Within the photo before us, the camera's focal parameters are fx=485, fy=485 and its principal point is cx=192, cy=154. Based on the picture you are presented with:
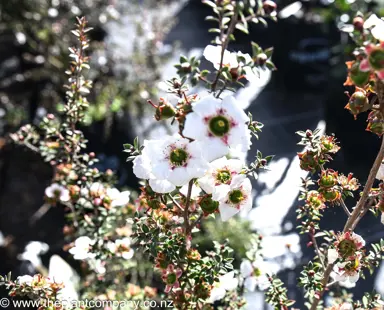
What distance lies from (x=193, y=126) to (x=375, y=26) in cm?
25

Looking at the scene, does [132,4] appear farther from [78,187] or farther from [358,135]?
[78,187]

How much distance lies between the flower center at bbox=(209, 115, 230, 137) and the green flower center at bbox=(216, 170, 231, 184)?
0.10m

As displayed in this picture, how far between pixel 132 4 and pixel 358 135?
68.6 inches

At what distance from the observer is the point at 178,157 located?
0.67m

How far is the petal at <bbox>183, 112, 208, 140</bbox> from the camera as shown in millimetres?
624

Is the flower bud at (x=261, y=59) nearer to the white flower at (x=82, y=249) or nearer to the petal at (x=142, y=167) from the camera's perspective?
the petal at (x=142, y=167)

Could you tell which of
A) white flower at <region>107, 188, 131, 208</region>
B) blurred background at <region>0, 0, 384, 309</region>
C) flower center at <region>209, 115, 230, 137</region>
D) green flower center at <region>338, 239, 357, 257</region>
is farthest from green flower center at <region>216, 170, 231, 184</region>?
blurred background at <region>0, 0, 384, 309</region>

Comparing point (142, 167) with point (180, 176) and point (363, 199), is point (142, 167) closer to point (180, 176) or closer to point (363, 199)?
point (180, 176)

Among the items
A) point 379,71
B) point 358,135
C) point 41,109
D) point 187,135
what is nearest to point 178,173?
point 187,135

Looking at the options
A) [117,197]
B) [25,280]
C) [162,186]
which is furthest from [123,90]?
[162,186]

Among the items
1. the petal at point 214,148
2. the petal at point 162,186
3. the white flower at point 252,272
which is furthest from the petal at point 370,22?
the white flower at point 252,272

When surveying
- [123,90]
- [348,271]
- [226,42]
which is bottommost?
[348,271]

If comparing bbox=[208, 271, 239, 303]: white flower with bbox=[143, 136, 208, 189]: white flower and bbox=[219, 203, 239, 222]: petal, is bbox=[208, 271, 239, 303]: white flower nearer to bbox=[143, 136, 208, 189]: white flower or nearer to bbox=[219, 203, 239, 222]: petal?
bbox=[219, 203, 239, 222]: petal

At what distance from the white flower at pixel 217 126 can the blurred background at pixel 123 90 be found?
92 centimetres
